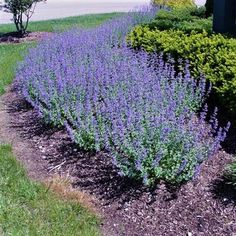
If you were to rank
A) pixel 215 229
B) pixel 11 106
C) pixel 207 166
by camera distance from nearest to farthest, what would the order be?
pixel 215 229
pixel 207 166
pixel 11 106

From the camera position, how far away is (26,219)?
4039 millimetres

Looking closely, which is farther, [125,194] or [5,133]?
[5,133]

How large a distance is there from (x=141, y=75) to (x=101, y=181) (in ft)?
5.19

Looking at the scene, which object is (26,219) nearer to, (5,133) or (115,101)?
(115,101)

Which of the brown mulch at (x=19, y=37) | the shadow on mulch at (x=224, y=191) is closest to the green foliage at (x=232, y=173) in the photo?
the shadow on mulch at (x=224, y=191)

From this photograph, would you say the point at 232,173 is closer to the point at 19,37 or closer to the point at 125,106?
the point at 125,106

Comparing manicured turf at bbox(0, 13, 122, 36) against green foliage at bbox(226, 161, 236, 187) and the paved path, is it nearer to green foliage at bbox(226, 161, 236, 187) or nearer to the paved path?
the paved path

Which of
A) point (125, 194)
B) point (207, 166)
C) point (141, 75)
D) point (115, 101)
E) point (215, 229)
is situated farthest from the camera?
point (141, 75)

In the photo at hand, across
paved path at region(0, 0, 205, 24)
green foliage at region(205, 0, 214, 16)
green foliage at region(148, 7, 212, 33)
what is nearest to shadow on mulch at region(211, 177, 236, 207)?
green foliage at region(148, 7, 212, 33)

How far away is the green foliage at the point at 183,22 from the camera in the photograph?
7.96 m

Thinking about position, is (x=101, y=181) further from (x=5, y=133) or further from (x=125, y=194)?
(x=5, y=133)

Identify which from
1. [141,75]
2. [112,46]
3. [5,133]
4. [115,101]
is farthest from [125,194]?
[112,46]

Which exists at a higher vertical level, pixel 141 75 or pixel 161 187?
pixel 141 75

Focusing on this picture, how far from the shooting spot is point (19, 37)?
1264 cm
